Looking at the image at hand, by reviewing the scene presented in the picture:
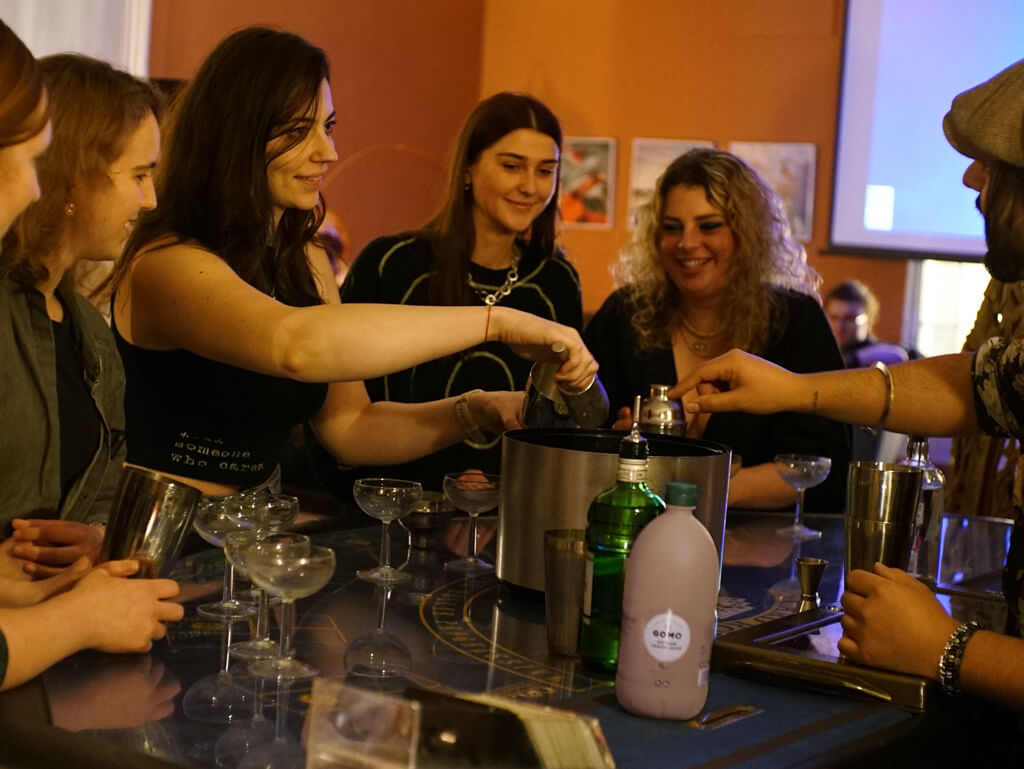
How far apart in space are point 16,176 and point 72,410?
2.22ft

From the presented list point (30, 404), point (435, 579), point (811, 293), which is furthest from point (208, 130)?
point (811, 293)

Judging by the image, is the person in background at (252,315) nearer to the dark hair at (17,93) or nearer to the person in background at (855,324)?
the dark hair at (17,93)

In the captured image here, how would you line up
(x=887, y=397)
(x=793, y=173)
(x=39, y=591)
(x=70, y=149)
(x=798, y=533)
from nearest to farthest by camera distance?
(x=39, y=591), (x=70, y=149), (x=887, y=397), (x=798, y=533), (x=793, y=173)

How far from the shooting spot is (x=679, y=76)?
6.96 meters

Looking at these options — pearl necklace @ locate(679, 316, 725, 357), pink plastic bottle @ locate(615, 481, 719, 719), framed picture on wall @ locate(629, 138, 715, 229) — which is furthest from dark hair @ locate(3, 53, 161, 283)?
framed picture on wall @ locate(629, 138, 715, 229)

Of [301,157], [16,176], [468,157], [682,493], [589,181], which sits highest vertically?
[589,181]

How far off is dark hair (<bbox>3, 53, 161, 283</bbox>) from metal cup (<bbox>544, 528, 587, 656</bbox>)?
0.89m

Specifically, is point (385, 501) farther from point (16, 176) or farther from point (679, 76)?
point (679, 76)

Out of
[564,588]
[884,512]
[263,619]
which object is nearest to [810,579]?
[884,512]

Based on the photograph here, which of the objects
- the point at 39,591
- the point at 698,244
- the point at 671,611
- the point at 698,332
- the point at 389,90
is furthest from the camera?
the point at 389,90

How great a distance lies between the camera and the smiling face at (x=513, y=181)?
313cm

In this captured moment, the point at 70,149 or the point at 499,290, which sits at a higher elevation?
the point at 70,149

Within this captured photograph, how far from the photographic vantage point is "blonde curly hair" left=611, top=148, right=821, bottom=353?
9.95ft

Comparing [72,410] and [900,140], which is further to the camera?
[900,140]
